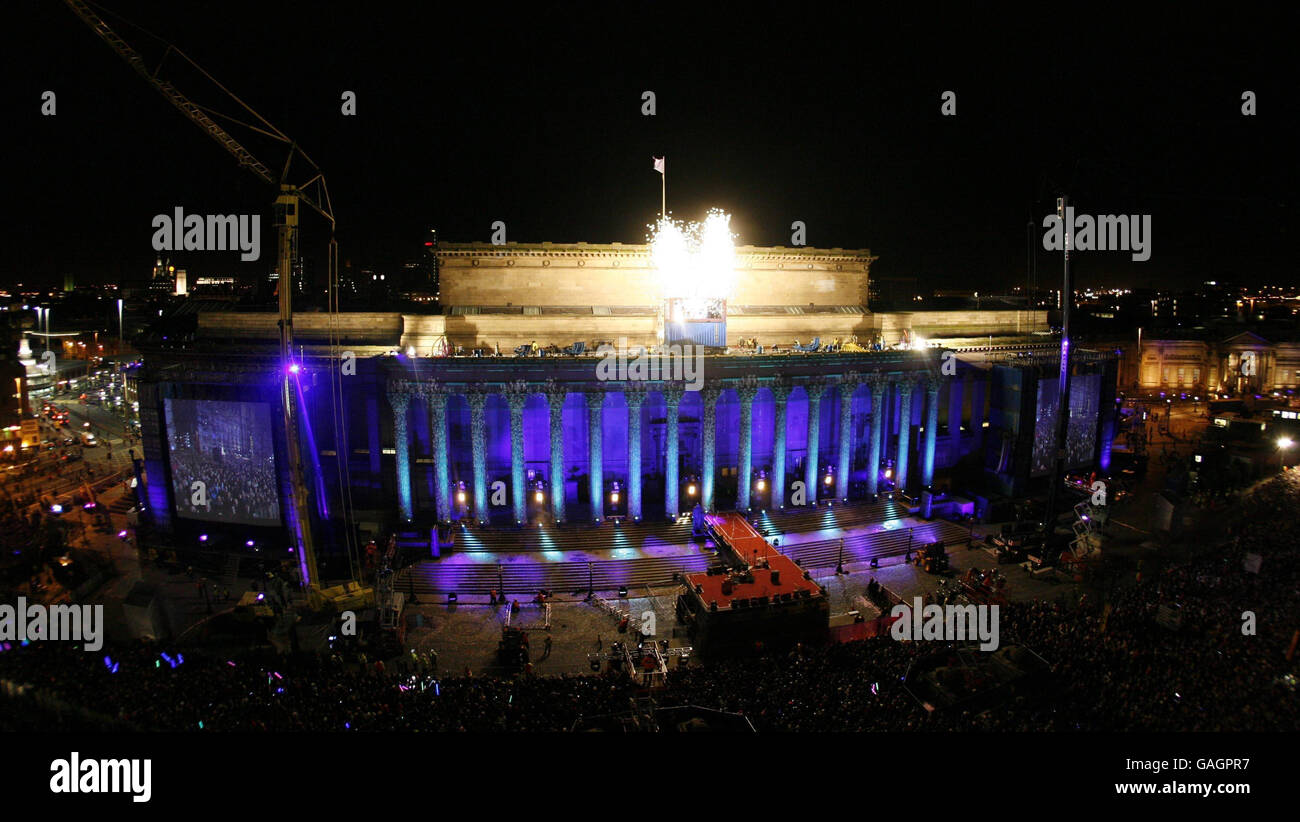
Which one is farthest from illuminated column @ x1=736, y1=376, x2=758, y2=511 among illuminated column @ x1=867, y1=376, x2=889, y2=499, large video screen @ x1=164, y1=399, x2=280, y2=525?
large video screen @ x1=164, y1=399, x2=280, y2=525

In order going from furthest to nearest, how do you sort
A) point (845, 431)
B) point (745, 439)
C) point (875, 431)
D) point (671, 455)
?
point (875, 431) → point (845, 431) → point (745, 439) → point (671, 455)

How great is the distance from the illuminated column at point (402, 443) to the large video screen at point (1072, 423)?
44.9 meters

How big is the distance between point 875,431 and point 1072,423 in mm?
17782

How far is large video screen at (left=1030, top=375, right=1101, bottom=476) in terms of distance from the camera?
50.6 metres

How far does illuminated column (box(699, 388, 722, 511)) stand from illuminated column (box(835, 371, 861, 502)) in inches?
384

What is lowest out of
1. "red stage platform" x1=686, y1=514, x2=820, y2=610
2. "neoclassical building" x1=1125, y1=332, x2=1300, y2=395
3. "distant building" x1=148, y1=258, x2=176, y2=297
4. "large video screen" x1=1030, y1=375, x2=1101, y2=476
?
"red stage platform" x1=686, y1=514, x2=820, y2=610

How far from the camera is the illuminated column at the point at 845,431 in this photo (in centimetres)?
4744

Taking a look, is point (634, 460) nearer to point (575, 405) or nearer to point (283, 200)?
point (575, 405)

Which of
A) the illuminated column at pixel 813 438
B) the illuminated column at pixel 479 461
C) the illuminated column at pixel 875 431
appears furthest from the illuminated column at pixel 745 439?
the illuminated column at pixel 479 461

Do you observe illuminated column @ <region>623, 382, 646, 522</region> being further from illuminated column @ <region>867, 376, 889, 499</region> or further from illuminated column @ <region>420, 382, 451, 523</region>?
illuminated column @ <region>867, 376, 889, 499</region>

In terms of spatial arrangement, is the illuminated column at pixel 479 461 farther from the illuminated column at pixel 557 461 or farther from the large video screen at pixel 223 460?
the large video screen at pixel 223 460

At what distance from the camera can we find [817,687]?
2269cm

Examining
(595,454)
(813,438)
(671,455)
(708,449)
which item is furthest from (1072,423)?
(595,454)
